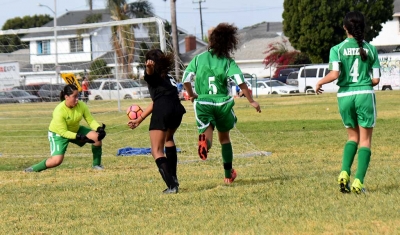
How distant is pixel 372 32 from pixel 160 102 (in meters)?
52.1

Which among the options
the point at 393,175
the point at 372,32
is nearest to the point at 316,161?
the point at 393,175

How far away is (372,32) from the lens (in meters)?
59.8

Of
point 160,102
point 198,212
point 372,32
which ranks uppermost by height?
point 372,32

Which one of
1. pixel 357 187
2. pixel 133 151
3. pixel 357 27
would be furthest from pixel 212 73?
pixel 133 151

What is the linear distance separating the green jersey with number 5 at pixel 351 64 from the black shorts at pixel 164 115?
6.22 feet

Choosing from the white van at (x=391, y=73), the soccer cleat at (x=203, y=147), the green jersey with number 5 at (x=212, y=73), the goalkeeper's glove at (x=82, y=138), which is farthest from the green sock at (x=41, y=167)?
the white van at (x=391, y=73)

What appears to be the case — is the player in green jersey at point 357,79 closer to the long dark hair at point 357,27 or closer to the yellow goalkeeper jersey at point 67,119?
the long dark hair at point 357,27

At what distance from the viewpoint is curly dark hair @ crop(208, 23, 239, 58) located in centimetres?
988

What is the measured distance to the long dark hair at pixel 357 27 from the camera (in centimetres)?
862

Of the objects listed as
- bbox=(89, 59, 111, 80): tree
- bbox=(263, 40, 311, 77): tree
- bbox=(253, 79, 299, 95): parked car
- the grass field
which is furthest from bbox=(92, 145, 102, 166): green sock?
bbox=(263, 40, 311, 77): tree

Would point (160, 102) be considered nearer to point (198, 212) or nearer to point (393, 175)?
point (198, 212)

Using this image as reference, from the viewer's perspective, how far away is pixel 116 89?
35.2 m

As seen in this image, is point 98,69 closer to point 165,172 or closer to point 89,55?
point 89,55

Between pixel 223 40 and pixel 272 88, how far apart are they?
4168 centimetres
